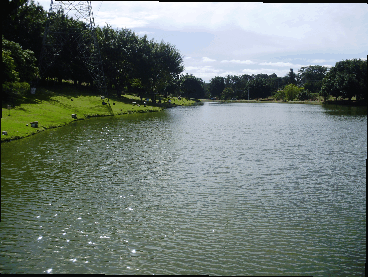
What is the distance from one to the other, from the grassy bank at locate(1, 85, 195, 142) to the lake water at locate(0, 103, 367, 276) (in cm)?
1243

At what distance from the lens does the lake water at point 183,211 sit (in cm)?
1312

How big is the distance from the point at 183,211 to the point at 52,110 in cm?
5776

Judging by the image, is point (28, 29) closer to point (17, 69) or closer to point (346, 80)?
point (17, 69)

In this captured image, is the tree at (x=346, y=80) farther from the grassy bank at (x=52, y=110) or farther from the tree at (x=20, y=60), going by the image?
the tree at (x=20, y=60)

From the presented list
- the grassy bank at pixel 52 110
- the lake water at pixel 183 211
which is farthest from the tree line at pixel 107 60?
the lake water at pixel 183 211

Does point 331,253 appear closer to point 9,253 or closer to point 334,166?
point 9,253

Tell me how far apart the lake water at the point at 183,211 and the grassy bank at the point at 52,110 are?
40.8ft

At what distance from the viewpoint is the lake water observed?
517 inches

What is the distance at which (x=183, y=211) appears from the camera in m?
18.6

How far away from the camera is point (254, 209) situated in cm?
1911

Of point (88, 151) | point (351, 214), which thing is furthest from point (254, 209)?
point (88, 151)

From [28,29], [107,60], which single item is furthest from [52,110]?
[107,60]

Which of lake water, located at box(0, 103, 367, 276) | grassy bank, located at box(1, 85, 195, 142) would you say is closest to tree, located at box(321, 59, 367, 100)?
grassy bank, located at box(1, 85, 195, 142)

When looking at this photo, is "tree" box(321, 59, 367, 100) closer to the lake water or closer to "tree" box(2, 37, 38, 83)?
"tree" box(2, 37, 38, 83)
